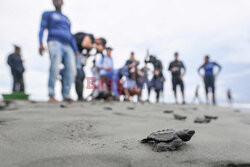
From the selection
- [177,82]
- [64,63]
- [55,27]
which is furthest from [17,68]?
[177,82]

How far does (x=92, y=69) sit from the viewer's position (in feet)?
21.9

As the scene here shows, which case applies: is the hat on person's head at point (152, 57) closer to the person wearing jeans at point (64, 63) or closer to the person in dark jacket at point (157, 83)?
the person in dark jacket at point (157, 83)

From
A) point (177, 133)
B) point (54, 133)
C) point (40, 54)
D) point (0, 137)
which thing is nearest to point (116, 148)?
point (177, 133)

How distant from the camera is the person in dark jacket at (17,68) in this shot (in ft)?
19.0

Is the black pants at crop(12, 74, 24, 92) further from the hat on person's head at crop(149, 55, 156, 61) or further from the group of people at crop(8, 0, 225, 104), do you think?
the hat on person's head at crop(149, 55, 156, 61)

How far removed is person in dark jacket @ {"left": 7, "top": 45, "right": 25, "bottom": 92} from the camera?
228 inches

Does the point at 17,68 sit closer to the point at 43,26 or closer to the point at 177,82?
the point at 43,26

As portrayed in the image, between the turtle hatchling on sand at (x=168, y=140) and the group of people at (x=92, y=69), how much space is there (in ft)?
9.50

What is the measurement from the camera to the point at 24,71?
20.2 ft

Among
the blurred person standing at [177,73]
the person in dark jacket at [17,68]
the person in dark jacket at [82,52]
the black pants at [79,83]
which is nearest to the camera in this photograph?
the person in dark jacket at [82,52]

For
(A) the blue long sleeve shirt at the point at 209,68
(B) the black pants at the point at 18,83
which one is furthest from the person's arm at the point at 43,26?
(A) the blue long sleeve shirt at the point at 209,68

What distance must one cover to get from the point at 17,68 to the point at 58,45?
2900 mm

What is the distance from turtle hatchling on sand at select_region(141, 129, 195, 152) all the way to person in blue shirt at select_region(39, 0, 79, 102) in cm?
297

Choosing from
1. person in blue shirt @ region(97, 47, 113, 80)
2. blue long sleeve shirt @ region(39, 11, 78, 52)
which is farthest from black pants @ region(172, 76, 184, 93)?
blue long sleeve shirt @ region(39, 11, 78, 52)
